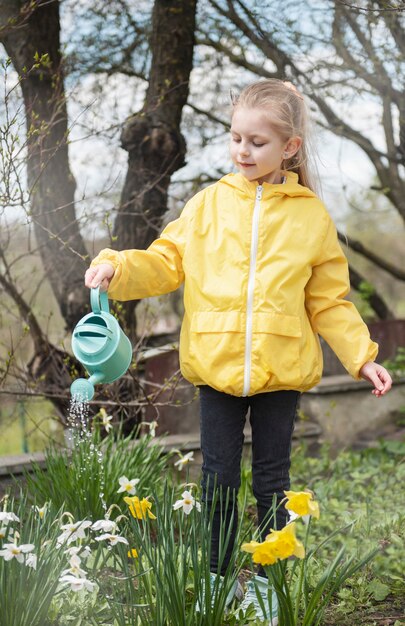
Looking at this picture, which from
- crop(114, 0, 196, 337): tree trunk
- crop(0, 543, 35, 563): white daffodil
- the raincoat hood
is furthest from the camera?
crop(114, 0, 196, 337): tree trunk

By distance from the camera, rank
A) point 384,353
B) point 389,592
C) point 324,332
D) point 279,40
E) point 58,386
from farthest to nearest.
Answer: point 384,353 → point 279,40 → point 58,386 → point 389,592 → point 324,332

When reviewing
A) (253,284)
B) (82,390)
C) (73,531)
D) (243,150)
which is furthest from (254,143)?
(73,531)

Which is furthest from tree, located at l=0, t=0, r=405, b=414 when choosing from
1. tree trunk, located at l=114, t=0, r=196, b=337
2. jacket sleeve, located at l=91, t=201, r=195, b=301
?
jacket sleeve, located at l=91, t=201, r=195, b=301

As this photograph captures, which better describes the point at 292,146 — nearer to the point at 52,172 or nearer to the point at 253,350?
the point at 253,350

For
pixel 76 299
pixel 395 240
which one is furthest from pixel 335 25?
pixel 395 240

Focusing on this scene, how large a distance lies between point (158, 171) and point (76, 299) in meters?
0.79

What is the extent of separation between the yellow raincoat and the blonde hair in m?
0.09

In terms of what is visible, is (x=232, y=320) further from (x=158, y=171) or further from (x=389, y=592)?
(x=158, y=171)

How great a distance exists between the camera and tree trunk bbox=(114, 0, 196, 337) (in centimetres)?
408

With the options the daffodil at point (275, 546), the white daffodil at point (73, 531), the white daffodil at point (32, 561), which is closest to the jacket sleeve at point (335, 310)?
the daffodil at point (275, 546)

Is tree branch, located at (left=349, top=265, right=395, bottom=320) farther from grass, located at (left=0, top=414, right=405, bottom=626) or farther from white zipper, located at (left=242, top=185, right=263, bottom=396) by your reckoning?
white zipper, located at (left=242, top=185, right=263, bottom=396)

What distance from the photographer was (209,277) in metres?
2.29

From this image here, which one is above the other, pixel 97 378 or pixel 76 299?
pixel 76 299

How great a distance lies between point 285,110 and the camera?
90.2 inches
